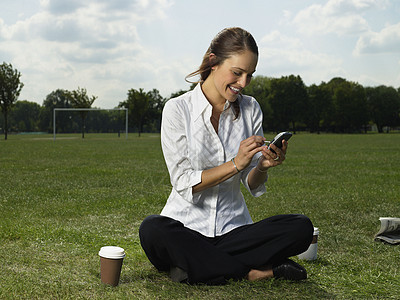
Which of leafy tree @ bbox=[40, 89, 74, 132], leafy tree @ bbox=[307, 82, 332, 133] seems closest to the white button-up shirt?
leafy tree @ bbox=[40, 89, 74, 132]

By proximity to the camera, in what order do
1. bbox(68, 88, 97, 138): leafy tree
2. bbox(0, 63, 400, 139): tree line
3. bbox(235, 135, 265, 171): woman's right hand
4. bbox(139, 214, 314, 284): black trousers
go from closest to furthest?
bbox(235, 135, 265, 171): woman's right hand < bbox(139, 214, 314, 284): black trousers < bbox(68, 88, 97, 138): leafy tree < bbox(0, 63, 400, 139): tree line

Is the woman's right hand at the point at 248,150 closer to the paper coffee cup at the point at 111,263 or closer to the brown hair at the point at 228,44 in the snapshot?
the brown hair at the point at 228,44

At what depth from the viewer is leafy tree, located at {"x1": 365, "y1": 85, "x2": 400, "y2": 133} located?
8425 cm

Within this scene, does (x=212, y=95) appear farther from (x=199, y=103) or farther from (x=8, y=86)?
(x=8, y=86)

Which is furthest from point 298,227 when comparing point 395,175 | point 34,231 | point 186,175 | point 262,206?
point 395,175

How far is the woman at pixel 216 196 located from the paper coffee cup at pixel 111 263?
0.23 metres

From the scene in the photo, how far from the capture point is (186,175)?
129 inches

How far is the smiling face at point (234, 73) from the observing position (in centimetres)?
321

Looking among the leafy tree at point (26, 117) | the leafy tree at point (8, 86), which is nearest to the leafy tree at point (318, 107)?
the leafy tree at point (8, 86)

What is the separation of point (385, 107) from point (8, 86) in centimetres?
6481

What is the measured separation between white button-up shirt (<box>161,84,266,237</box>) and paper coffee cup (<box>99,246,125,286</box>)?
446 millimetres

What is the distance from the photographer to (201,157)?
3.41 metres

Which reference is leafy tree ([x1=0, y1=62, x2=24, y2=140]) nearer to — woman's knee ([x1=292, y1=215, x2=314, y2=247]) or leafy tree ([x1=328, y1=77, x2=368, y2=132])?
woman's knee ([x1=292, y1=215, x2=314, y2=247])

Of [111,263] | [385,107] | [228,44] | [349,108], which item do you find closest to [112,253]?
[111,263]
